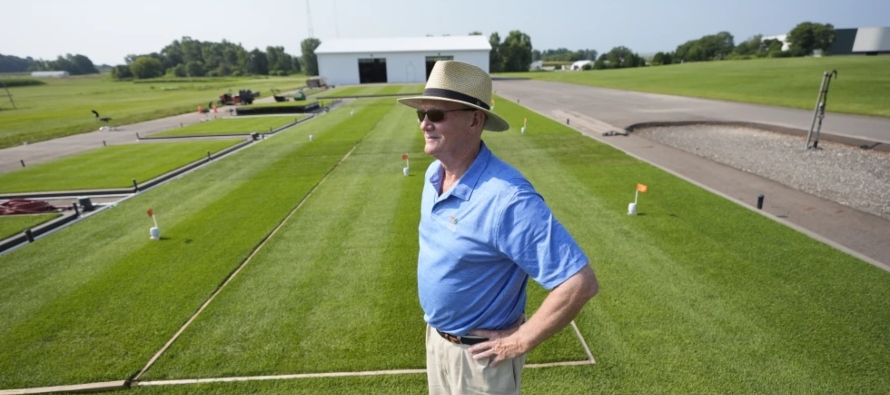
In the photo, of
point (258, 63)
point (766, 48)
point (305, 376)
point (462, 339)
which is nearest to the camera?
point (462, 339)

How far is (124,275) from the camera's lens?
6.79 meters

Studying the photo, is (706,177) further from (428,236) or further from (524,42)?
(524,42)

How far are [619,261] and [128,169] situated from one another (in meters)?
15.7

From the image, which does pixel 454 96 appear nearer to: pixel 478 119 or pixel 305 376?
pixel 478 119

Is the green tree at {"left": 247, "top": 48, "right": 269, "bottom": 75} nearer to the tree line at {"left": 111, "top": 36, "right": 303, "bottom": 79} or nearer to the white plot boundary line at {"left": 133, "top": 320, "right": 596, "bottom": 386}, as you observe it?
the tree line at {"left": 111, "top": 36, "right": 303, "bottom": 79}

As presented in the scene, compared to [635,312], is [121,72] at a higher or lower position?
higher

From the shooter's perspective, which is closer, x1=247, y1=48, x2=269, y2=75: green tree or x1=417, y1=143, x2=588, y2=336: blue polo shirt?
x1=417, y1=143, x2=588, y2=336: blue polo shirt

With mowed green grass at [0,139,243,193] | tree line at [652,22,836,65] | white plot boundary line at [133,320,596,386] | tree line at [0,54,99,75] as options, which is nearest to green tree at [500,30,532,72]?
tree line at [652,22,836,65]

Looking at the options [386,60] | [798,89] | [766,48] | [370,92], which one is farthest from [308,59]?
[766,48]

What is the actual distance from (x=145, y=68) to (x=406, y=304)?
157959 mm

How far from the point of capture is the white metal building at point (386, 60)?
63.6m

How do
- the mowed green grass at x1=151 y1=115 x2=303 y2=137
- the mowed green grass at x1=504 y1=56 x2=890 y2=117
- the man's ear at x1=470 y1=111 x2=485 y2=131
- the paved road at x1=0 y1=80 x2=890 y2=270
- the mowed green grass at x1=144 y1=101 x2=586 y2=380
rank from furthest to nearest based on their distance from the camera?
the mowed green grass at x1=504 y1=56 x2=890 y2=117 < the mowed green grass at x1=151 y1=115 x2=303 y2=137 < the paved road at x1=0 y1=80 x2=890 y2=270 < the mowed green grass at x1=144 y1=101 x2=586 y2=380 < the man's ear at x1=470 y1=111 x2=485 y2=131

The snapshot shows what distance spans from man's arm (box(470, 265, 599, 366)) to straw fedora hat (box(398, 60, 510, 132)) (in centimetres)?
105

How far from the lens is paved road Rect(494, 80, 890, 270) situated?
25.4 feet
